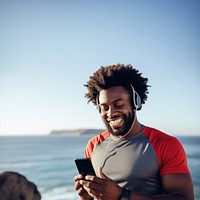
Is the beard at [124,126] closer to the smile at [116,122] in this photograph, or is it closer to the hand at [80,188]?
the smile at [116,122]

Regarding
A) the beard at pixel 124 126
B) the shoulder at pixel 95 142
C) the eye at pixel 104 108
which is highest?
the eye at pixel 104 108

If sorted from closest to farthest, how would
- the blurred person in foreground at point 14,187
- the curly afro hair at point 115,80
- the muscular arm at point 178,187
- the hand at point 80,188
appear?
the muscular arm at point 178,187
the hand at point 80,188
the curly afro hair at point 115,80
the blurred person in foreground at point 14,187

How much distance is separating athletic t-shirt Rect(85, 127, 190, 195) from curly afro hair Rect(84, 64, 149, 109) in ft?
1.12

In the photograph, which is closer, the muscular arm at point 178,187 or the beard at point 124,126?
the muscular arm at point 178,187

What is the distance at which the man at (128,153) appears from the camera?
1.75 meters

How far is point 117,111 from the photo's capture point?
197 cm

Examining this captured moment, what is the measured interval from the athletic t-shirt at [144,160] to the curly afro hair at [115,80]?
0.34 metres

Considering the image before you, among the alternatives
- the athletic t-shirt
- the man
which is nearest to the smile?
the man

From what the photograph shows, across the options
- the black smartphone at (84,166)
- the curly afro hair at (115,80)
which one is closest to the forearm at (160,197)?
the black smartphone at (84,166)

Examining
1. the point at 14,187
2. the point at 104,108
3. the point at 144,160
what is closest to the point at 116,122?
the point at 104,108

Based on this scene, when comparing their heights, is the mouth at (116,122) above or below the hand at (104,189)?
above

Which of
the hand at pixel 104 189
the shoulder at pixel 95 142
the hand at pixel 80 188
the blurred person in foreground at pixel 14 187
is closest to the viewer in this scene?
the hand at pixel 104 189

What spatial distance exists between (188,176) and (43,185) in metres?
25.4

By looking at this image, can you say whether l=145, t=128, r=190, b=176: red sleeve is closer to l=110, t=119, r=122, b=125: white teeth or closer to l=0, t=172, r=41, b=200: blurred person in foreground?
l=110, t=119, r=122, b=125: white teeth
